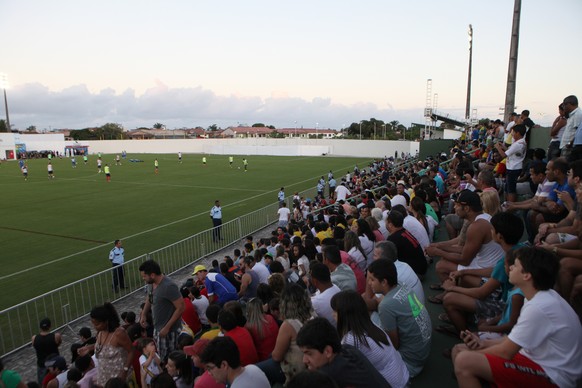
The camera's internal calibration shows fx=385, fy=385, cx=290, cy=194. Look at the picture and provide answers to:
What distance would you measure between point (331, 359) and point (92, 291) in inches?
390

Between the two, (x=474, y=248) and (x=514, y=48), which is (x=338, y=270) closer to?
(x=474, y=248)

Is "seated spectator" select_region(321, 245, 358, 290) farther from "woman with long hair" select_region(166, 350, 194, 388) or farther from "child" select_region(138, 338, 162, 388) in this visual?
"child" select_region(138, 338, 162, 388)

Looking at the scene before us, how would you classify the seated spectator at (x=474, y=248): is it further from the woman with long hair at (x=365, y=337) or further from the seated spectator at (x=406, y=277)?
the woman with long hair at (x=365, y=337)

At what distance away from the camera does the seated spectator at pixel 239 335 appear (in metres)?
4.06

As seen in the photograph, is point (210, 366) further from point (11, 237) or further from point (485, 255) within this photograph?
point (11, 237)

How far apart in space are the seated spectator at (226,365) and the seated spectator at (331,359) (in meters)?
0.69

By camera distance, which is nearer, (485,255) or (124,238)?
(485,255)

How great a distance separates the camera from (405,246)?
5.66 meters

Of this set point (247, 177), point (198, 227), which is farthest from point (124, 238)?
point (247, 177)

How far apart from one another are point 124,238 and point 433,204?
12.8m

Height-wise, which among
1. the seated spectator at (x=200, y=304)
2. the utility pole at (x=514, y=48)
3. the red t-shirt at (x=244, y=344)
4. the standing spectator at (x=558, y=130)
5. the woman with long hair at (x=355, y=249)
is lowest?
the seated spectator at (x=200, y=304)

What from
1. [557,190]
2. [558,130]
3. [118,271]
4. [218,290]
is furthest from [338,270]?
[118,271]

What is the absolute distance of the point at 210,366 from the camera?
310cm

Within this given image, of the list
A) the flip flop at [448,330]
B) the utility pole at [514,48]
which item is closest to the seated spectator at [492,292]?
the flip flop at [448,330]
